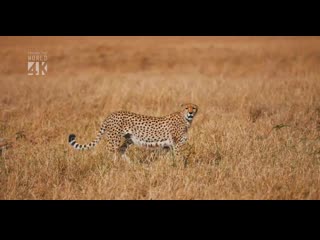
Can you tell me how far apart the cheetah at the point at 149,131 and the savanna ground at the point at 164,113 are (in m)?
0.17

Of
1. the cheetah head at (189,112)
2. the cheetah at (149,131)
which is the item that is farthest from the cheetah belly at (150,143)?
the cheetah head at (189,112)

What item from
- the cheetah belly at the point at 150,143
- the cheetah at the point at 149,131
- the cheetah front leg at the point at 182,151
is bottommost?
the cheetah front leg at the point at 182,151

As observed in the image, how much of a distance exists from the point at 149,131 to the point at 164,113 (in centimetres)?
292

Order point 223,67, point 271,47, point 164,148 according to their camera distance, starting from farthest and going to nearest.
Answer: point 271,47, point 223,67, point 164,148

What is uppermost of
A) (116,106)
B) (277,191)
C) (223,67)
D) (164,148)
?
(223,67)

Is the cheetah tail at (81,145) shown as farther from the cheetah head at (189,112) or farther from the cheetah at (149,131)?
the cheetah head at (189,112)

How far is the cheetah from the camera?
6.75m

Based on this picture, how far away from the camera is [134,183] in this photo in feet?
18.8

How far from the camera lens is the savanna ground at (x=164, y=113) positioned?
5.73 meters

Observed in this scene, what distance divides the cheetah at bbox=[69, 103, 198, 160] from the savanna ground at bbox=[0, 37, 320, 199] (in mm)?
174

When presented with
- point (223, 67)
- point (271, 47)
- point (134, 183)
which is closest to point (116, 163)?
point (134, 183)

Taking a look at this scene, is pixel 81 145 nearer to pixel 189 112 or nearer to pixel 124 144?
pixel 124 144

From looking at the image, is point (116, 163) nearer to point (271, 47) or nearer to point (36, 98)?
point (36, 98)

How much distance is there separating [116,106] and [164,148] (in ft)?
10.4
